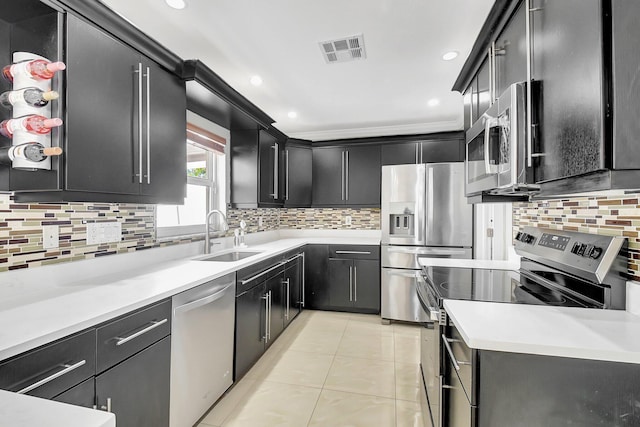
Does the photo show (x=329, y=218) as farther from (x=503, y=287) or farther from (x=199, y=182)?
(x=503, y=287)

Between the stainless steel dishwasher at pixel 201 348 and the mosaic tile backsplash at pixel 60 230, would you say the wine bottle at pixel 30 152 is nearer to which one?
the mosaic tile backsplash at pixel 60 230

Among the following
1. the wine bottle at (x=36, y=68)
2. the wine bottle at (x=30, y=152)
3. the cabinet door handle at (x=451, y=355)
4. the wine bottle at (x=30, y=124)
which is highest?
the wine bottle at (x=36, y=68)

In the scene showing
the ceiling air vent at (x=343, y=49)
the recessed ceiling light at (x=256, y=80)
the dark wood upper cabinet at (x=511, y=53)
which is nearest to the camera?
the dark wood upper cabinet at (x=511, y=53)

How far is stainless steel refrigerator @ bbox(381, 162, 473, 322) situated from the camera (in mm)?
3342

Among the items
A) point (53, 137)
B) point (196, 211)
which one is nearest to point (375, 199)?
point (196, 211)

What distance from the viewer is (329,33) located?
6.43ft

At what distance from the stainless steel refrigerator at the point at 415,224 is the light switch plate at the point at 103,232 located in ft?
8.61

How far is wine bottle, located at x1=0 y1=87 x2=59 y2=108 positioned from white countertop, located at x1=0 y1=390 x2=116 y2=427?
118 cm

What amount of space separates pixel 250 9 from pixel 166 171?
3.51 ft

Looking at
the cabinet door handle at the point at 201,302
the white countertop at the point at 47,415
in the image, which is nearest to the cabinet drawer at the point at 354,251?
the cabinet door handle at the point at 201,302

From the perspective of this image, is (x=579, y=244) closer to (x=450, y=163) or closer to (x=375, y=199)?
(x=450, y=163)

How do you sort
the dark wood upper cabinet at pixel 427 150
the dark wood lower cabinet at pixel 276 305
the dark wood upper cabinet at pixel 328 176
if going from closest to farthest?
the dark wood lower cabinet at pixel 276 305 < the dark wood upper cabinet at pixel 427 150 < the dark wood upper cabinet at pixel 328 176

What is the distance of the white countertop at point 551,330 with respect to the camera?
0.87 meters

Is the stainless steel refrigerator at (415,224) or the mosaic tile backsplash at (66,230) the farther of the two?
the stainless steel refrigerator at (415,224)
